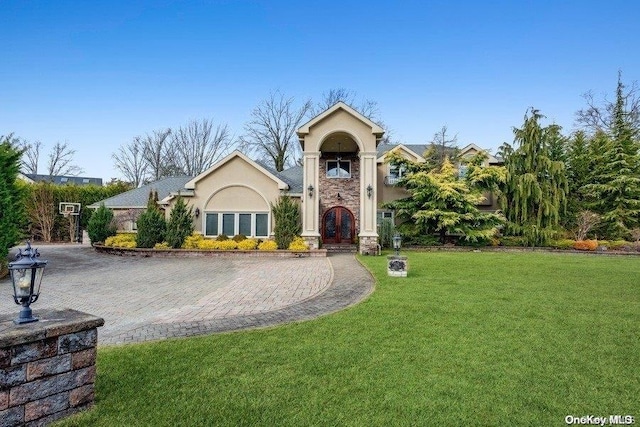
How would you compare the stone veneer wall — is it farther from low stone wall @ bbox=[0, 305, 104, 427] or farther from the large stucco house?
low stone wall @ bbox=[0, 305, 104, 427]

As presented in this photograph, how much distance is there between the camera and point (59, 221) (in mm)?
25938

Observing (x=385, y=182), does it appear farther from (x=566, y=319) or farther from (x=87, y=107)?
(x=87, y=107)

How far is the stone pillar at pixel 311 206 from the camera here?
17.2m

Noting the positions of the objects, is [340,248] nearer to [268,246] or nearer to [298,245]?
[298,245]

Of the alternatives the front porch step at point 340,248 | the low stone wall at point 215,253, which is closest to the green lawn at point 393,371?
the low stone wall at point 215,253

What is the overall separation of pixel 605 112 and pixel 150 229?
36.6 metres

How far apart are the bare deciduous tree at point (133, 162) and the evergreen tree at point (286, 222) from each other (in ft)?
108

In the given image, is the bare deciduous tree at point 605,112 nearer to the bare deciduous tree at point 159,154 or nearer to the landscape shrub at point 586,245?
the landscape shrub at point 586,245

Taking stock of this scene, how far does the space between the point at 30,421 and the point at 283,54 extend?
19.4 m

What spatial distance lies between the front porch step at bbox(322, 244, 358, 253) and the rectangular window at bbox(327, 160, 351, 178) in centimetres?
437

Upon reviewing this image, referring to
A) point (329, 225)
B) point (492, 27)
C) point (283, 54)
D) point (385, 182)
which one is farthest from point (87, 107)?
point (492, 27)

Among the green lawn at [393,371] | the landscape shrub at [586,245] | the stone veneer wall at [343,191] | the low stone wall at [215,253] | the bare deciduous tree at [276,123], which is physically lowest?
the green lawn at [393,371]

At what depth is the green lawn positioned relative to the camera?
3018 millimetres

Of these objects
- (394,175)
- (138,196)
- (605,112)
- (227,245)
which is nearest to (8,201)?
(227,245)
